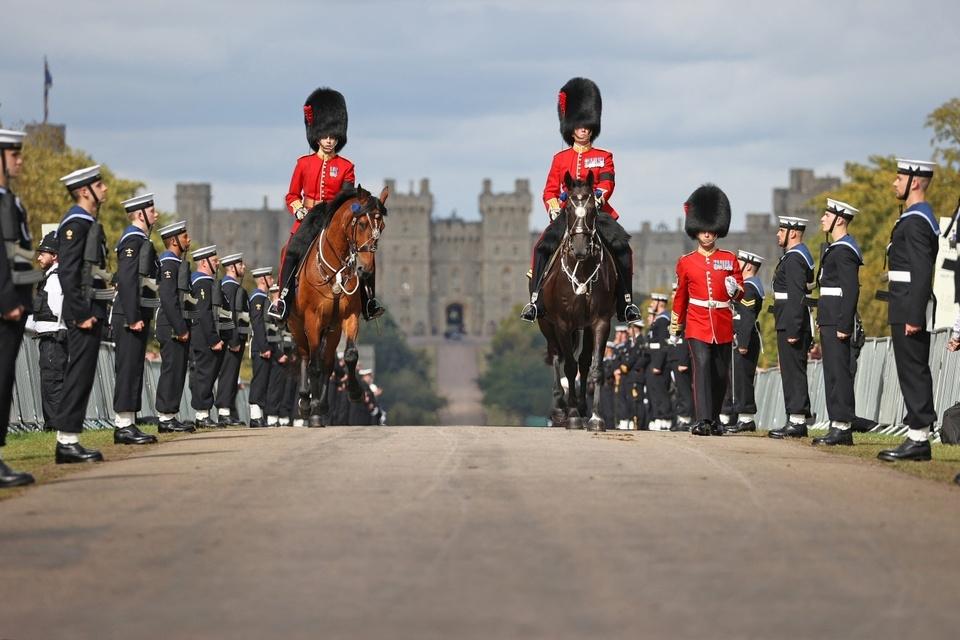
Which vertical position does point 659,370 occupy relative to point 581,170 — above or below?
below

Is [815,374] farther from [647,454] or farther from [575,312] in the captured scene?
[647,454]

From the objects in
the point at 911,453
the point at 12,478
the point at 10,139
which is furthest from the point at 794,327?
the point at 12,478

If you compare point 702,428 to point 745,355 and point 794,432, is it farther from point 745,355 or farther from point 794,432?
point 745,355

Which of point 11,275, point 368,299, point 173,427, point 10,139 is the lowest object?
point 173,427

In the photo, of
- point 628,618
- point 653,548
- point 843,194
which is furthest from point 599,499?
point 843,194

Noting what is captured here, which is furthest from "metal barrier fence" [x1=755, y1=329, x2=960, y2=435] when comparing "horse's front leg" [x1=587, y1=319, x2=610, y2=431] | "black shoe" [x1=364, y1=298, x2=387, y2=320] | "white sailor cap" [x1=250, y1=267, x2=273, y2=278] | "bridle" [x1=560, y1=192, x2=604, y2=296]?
"white sailor cap" [x1=250, y1=267, x2=273, y2=278]

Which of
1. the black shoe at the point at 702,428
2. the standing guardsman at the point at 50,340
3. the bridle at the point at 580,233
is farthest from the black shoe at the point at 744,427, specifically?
the standing guardsman at the point at 50,340

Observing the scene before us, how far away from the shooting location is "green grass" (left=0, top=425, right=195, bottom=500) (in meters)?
Result: 13.2

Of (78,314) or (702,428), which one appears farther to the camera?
(702,428)

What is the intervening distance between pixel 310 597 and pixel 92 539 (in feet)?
6.79

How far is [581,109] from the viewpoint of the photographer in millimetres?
22312

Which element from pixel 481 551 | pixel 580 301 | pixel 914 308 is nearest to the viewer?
pixel 481 551

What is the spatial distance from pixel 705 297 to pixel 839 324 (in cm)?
214

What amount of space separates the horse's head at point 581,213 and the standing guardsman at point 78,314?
571 cm
